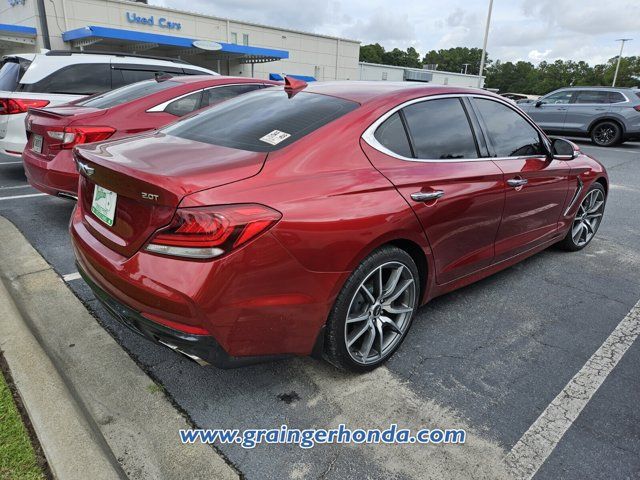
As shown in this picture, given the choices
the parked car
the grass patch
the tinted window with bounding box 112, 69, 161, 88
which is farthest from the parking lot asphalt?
the parked car

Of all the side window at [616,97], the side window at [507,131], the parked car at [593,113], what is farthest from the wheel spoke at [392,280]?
the side window at [616,97]

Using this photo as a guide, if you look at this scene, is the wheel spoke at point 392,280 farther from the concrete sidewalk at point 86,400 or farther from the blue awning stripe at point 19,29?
the blue awning stripe at point 19,29

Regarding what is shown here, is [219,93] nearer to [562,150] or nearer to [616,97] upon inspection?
[562,150]

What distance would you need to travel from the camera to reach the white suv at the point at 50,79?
6066 mm

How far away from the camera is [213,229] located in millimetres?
1885

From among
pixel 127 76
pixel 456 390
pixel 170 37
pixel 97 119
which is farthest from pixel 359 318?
pixel 170 37

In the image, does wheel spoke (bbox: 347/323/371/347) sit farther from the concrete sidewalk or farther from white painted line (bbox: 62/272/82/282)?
white painted line (bbox: 62/272/82/282)

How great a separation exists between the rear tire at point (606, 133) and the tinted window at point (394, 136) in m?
13.5

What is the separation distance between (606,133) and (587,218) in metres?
11.0

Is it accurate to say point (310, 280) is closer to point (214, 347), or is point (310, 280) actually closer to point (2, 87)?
point (214, 347)

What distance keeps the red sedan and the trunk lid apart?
77.3 inches

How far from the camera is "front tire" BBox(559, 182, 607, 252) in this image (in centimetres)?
459

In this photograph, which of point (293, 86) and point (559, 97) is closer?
point (293, 86)

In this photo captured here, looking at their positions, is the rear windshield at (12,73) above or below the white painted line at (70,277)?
above
